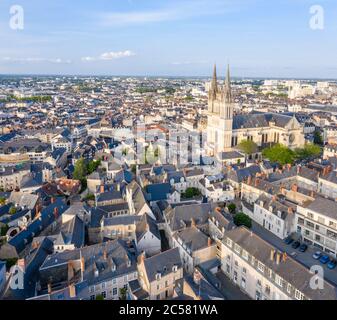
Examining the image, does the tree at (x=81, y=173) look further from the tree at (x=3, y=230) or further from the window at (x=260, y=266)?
the window at (x=260, y=266)

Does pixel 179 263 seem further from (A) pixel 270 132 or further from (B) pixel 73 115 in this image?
(B) pixel 73 115

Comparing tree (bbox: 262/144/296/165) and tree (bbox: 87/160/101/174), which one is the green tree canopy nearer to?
tree (bbox: 87/160/101/174)

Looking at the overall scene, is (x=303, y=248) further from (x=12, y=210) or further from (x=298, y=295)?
(x=12, y=210)

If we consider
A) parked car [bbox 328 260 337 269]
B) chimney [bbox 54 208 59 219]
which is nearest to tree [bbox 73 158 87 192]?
chimney [bbox 54 208 59 219]

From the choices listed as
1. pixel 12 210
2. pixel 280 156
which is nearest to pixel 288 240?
pixel 280 156

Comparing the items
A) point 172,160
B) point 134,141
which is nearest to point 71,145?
point 134,141

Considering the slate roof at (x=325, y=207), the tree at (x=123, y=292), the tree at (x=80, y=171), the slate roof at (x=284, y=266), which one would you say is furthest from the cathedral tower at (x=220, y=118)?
the tree at (x=123, y=292)

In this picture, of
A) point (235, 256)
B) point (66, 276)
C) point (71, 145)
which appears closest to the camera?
point (66, 276)
